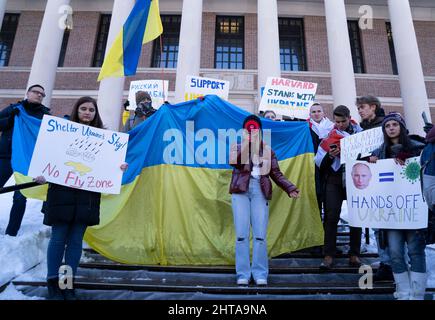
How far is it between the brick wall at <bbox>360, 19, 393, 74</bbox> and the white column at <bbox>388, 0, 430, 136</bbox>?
3.72m

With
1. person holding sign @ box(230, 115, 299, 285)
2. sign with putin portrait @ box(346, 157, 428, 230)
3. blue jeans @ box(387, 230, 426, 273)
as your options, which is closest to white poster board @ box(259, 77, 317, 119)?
person holding sign @ box(230, 115, 299, 285)

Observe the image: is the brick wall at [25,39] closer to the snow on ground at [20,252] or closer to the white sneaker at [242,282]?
the snow on ground at [20,252]

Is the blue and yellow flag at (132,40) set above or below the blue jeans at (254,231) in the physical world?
above

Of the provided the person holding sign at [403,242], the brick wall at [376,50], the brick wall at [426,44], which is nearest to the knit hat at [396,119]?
the person holding sign at [403,242]

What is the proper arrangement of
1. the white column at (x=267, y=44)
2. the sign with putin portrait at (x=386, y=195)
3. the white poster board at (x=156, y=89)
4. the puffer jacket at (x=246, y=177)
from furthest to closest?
the white column at (x=267, y=44), the white poster board at (x=156, y=89), the puffer jacket at (x=246, y=177), the sign with putin portrait at (x=386, y=195)

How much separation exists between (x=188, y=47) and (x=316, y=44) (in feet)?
29.1

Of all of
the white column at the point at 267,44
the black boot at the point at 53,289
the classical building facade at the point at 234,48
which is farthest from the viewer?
the classical building facade at the point at 234,48

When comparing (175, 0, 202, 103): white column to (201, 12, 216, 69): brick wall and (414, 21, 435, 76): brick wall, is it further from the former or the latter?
(414, 21, 435, 76): brick wall

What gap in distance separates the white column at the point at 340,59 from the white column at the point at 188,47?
5482mm

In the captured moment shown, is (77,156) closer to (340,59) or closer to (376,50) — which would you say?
(340,59)

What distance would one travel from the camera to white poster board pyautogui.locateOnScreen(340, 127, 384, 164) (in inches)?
152

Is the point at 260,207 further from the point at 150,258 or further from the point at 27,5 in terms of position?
the point at 27,5

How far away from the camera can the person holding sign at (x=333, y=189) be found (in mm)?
4164

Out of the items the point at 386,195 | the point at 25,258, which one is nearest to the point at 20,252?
the point at 25,258
